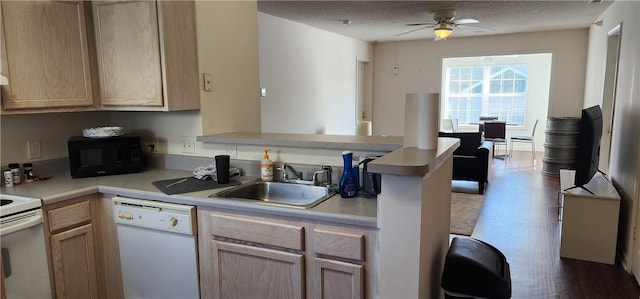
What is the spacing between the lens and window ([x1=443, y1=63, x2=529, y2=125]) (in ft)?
30.7

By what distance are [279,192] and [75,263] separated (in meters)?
1.14

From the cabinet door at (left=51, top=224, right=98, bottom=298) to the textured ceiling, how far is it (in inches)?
126

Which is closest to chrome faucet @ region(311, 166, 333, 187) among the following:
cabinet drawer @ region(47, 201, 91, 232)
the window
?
cabinet drawer @ region(47, 201, 91, 232)

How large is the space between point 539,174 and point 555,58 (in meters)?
2.38

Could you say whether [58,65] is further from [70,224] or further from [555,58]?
[555,58]

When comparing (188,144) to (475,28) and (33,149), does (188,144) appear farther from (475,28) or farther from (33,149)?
(475,28)

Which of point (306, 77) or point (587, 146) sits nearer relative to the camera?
point (587, 146)

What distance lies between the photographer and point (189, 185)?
231cm

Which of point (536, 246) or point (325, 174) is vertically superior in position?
point (325, 174)

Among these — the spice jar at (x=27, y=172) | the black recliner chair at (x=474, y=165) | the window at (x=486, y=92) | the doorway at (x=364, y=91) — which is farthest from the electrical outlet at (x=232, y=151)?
the window at (x=486, y=92)

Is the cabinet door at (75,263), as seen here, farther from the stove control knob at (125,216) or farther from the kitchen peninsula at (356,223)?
the stove control knob at (125,216)

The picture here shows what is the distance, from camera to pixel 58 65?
2379 millimetres

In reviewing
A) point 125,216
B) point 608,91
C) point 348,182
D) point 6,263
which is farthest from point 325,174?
point 608,91

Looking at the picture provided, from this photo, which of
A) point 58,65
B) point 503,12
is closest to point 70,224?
point 58,65
